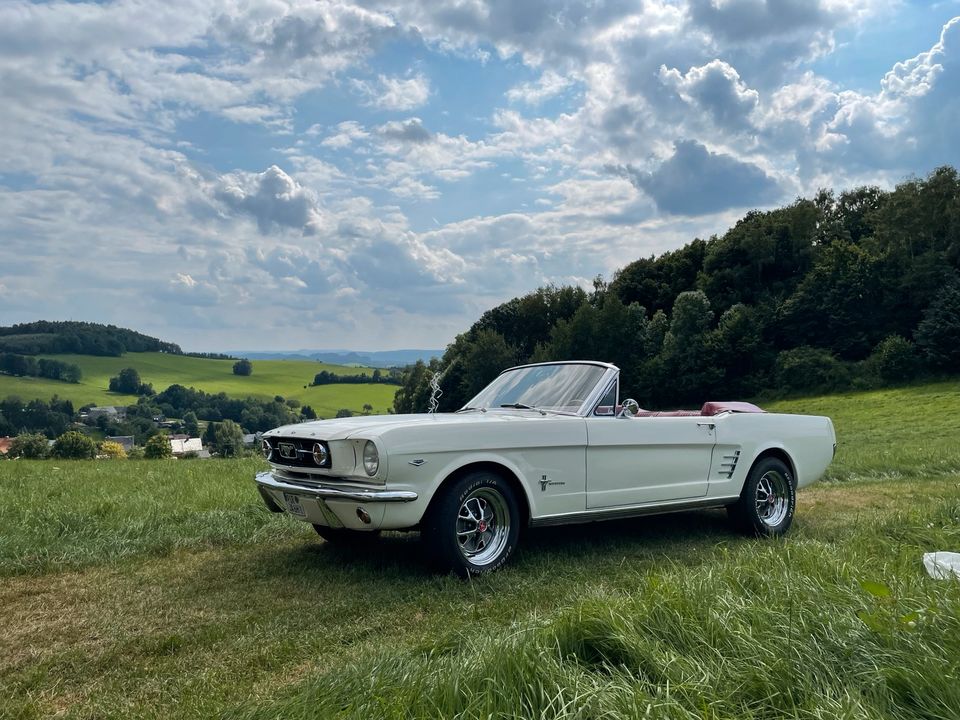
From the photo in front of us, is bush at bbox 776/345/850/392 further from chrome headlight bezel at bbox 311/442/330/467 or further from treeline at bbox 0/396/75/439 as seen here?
chrome headlight bezel at bbox 311/442/330/467

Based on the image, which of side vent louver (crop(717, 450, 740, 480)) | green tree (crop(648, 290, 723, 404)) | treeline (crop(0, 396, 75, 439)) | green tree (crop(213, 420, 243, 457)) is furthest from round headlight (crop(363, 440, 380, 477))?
green tree (crop(648, 290, 723, 404))

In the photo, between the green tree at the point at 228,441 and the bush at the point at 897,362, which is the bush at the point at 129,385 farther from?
the bush at the point at 897,362

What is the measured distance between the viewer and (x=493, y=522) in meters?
5.16

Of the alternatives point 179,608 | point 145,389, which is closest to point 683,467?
point 179,608

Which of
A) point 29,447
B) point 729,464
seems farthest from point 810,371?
point 729,464

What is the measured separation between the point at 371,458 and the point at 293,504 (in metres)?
0.81

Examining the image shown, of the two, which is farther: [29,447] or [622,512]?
[29,447]

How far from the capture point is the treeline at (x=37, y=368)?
58.4m

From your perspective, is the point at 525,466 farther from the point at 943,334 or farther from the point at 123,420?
the point at 123,420

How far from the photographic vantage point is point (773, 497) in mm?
7000

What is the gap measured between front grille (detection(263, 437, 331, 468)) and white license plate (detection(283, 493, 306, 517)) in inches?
9.1

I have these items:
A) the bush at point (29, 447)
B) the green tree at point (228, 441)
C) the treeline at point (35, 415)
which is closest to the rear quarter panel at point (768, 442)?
the green tree at point (228, 441)

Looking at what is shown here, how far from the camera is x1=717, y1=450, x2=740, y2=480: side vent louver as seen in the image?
6.49m

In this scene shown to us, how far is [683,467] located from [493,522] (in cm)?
193
